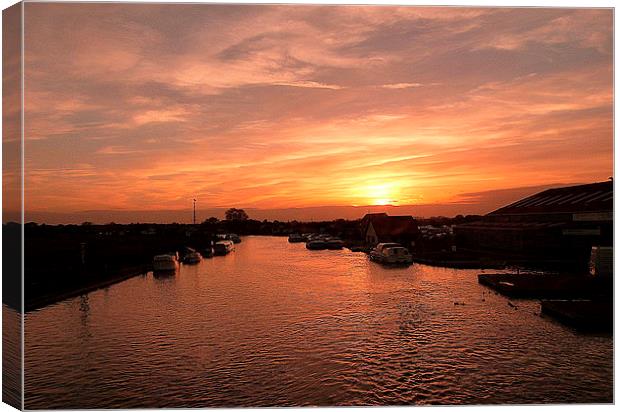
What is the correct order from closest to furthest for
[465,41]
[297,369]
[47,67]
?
1. [47,67]
2. [297,369]
3. [465,41]

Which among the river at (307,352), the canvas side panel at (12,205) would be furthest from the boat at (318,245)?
the canvas side panel at (12,205)

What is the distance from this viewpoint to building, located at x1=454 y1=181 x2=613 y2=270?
124ft

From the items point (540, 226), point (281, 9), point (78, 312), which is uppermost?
point (281, 9)

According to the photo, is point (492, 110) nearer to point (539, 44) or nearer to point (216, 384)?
point (539, 44)

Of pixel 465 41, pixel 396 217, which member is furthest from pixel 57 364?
pixel 396 217

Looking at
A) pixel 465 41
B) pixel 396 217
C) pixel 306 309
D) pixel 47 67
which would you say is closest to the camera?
pixel 47 67

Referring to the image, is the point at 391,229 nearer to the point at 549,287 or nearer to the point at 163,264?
the point at 163,264

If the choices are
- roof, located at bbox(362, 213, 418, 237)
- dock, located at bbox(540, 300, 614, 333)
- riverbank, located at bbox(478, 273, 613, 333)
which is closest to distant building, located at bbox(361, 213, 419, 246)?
roof, located at bbox(362, 213, 418, 237)

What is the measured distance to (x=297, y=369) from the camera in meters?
15.0

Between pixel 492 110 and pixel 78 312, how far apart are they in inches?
788

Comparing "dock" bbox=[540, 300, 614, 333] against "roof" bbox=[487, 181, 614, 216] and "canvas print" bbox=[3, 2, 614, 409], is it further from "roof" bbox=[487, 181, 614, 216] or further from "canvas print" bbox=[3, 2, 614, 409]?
"roof" bbox=[487, 181, 614, 216]

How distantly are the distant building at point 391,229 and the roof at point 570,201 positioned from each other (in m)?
18.6

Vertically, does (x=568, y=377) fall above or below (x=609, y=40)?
below

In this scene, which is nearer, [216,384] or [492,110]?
[216,384]
